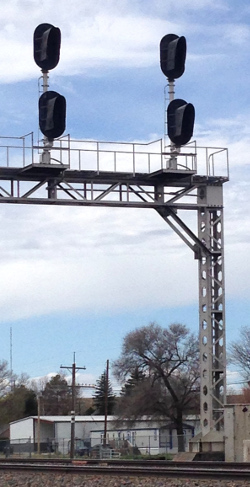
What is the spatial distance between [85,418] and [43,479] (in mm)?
62578

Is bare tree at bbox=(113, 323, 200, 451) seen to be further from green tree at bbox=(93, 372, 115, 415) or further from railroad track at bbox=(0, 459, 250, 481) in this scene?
railroad track at bbox=(0, 459, 250, 481)

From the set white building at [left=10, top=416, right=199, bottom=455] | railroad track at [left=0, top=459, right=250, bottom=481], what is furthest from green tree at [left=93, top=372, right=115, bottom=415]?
railroad track at [left=0, top=459, right=250, bottom=481]

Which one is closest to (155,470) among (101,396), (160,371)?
(160,371)

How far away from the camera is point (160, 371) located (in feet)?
221

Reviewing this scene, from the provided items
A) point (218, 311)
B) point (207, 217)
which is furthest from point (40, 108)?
point (218, 311)

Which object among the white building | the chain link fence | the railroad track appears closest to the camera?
the railroad track

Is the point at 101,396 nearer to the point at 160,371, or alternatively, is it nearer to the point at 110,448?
the point at 160,371

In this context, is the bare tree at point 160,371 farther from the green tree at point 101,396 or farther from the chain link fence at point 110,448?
the green tree at point 101,396

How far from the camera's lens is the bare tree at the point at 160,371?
65125mm

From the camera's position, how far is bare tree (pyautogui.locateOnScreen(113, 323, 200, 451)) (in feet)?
214

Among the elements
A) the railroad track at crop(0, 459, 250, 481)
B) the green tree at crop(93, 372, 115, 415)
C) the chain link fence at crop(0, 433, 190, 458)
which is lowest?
the chain link fence at crop(0, 433, 190, 458)

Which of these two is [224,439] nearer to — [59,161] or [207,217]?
Result: [207,217]

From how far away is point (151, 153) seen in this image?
28.8 meters

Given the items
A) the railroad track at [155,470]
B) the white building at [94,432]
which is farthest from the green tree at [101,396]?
the railroad track at [155,470]
